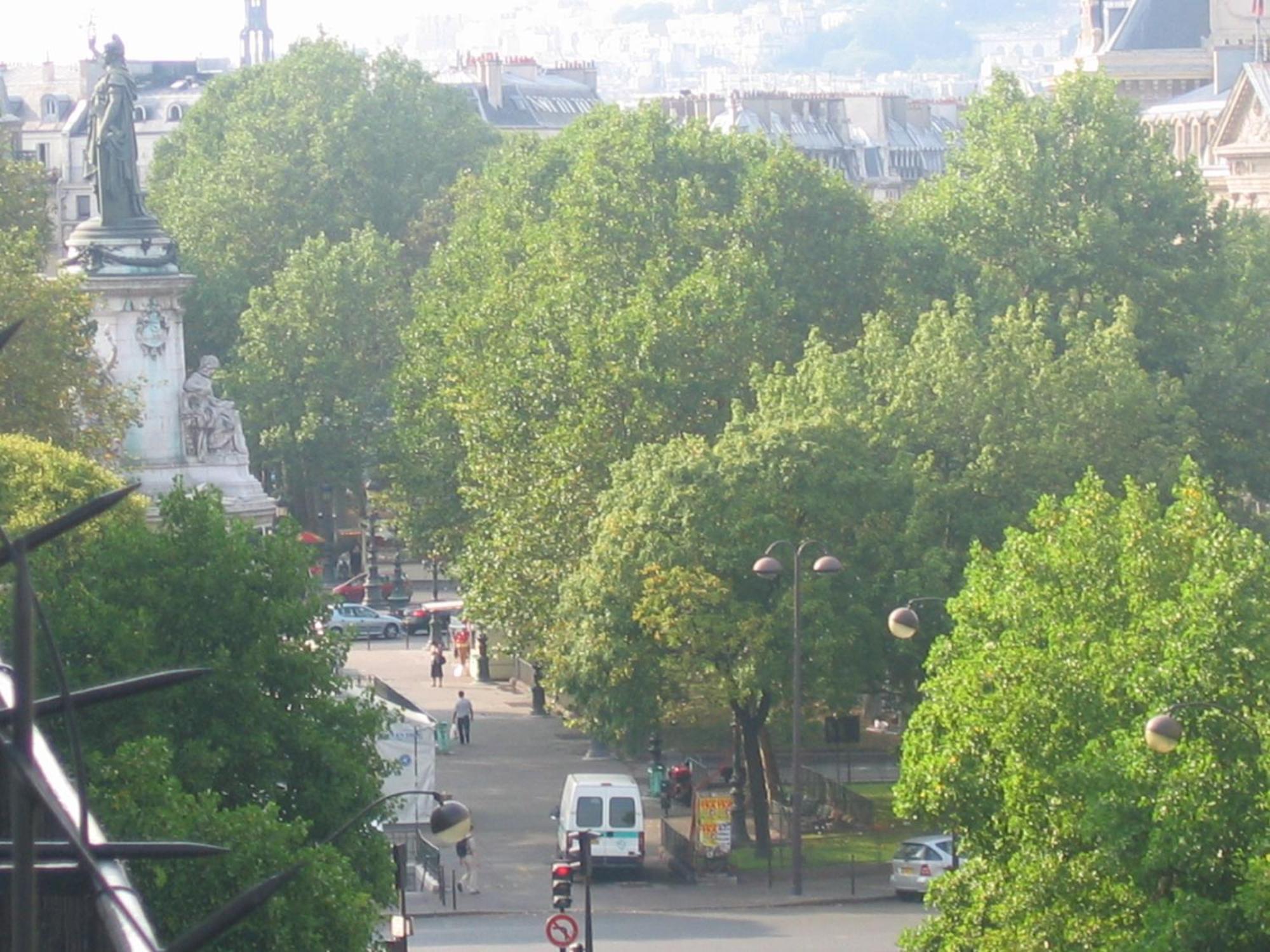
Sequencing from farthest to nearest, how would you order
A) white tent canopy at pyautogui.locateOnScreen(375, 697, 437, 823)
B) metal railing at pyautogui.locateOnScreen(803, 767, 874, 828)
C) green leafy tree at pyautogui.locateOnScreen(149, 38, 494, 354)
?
green leafy tree at pyautogui.locateOnScreen(149, 38, 494, 354) → metal railing at pyautogui.locateOnScreen(803, 767, 874, 828) → white tent canopy at pyautogui.locateOnScreen(375, 697, 437, 823)

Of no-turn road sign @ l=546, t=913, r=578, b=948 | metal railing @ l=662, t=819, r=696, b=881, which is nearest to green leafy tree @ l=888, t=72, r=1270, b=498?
metal railing @ l=662, t=819, r=696, b=881

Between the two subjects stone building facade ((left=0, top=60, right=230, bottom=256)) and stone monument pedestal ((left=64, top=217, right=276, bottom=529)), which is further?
stone building facade ((left=0, top=60, right=230, bottom=256))

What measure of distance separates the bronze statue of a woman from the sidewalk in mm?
11101

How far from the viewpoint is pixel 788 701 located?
48062 millimetres

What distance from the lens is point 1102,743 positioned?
31.3 meters

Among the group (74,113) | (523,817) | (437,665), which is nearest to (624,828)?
(523,817)

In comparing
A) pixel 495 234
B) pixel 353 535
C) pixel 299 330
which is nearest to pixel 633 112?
pixel 495 234

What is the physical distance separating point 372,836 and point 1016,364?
81.4 feet

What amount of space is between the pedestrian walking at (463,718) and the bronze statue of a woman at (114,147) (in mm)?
10681

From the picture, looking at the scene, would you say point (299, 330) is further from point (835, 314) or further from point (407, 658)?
point (835, 314)

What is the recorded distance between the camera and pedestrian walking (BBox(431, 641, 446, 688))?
67.6 m

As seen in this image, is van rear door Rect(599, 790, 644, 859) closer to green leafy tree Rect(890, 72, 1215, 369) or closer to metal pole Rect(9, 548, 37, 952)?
green leafy tree Rect(890, 72, 1215, 369)

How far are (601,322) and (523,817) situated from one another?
1185 centimetres

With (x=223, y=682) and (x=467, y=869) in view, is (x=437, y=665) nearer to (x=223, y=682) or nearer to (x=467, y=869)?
(x=467, y=869)
